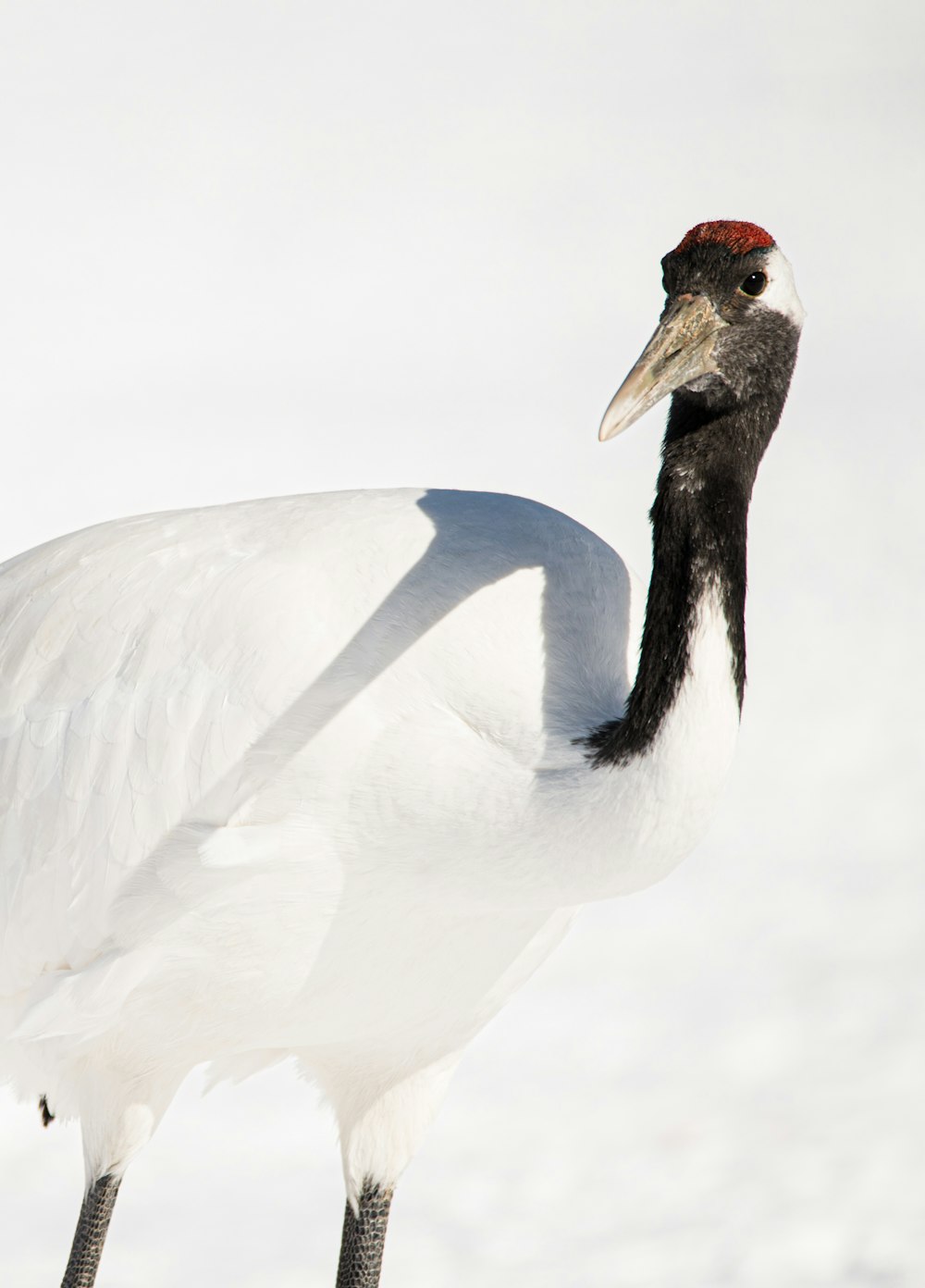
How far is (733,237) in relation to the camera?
1.66 meters

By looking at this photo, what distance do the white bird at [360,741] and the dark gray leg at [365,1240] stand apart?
0.30 metres

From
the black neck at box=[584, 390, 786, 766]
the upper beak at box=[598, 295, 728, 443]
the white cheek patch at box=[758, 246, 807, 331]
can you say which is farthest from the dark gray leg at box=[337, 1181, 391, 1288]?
the white cheek patch at box=[758, 246, 807, 331]

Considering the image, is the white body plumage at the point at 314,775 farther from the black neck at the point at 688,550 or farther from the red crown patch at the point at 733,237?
the red crown patch at the point at 733,237

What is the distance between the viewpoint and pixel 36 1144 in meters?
3.06

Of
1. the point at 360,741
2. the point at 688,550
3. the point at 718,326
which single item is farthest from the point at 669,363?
the point at 360,741

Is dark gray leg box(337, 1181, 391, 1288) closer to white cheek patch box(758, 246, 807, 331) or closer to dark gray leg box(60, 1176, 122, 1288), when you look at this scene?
dark gray leg box(60, 1176, 122, 1288)

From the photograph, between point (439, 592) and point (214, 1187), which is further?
point (214, 1187)

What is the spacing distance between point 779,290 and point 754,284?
3cm

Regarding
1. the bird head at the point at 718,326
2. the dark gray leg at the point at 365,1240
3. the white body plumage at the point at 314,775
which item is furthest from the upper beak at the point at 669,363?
the dark gray leg at the point at 365,1240

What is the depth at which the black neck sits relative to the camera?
1632 mm

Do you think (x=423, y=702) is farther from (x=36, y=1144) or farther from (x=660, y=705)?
(x=36, y=1144)

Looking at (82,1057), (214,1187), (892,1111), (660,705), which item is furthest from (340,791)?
(892,1111)

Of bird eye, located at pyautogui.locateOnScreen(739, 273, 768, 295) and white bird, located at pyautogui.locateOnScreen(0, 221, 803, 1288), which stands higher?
bird eye, located at pyautogui.locateOnScreen(739, 273, 768, 295)

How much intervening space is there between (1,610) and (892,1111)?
1.96 meters
